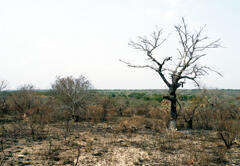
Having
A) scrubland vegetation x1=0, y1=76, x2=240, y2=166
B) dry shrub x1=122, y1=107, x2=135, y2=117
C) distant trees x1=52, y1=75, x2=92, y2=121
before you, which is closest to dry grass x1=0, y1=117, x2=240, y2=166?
scrubland vegetation x1=0, y1=76, x2=240, y2=166

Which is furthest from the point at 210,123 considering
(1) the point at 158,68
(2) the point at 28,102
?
(2) the point at 28,102

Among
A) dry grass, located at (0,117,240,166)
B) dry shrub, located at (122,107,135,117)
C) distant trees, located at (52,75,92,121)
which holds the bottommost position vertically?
dry shrub, located at (122,107,135,117)

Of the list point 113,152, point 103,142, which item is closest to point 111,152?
point 113,152

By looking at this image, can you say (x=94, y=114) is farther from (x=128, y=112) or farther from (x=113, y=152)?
(x=113, y=152)

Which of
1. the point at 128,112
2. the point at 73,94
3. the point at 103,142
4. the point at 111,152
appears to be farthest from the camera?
the point at 128,112

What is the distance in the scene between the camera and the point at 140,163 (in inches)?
218

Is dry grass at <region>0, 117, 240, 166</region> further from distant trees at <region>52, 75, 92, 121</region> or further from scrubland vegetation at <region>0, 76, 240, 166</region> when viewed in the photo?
distant trees at <region>52, 75, 92, 121</region>

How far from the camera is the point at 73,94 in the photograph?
43.8 ft

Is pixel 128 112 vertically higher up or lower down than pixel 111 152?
lower down

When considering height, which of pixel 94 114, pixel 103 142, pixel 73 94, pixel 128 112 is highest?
pixel 73 94

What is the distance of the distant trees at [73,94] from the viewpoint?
43.8ft

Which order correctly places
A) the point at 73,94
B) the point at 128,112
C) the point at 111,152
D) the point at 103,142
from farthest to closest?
the point at 128,112
the point at 73,94
the point at 103,142
the point at 111,152

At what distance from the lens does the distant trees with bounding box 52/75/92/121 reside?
526 inches

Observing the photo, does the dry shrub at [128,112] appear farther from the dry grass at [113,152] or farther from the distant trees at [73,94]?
the dry grass at [113,152]
